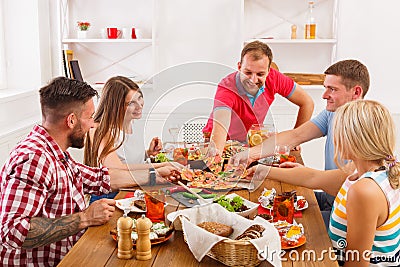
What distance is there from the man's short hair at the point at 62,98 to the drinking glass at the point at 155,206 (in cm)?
43

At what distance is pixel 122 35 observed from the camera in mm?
4184

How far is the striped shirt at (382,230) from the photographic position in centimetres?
171

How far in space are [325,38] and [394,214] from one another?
8.56 feet

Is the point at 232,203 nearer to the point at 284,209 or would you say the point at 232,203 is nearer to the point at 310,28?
the point at 284,209

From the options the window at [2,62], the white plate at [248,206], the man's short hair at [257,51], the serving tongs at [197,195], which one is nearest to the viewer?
the serving tongs at [197,195]

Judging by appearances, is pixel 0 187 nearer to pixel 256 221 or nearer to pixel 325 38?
pixel 256 221

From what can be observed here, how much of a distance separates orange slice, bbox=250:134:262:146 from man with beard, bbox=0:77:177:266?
1.83 ft

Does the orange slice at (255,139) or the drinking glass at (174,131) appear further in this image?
the orange slice at (255,139)

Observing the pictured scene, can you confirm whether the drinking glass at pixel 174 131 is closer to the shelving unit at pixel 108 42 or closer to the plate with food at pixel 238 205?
the plate with food at pixel 238 205

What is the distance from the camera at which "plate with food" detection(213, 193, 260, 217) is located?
6.05ft

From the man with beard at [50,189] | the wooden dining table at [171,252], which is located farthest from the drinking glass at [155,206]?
the man with beard at [50,189]

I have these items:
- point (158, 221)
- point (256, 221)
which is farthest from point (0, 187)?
point (256, 221)

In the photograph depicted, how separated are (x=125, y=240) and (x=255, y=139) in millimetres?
724

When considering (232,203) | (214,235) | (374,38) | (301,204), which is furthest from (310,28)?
(214,235)
